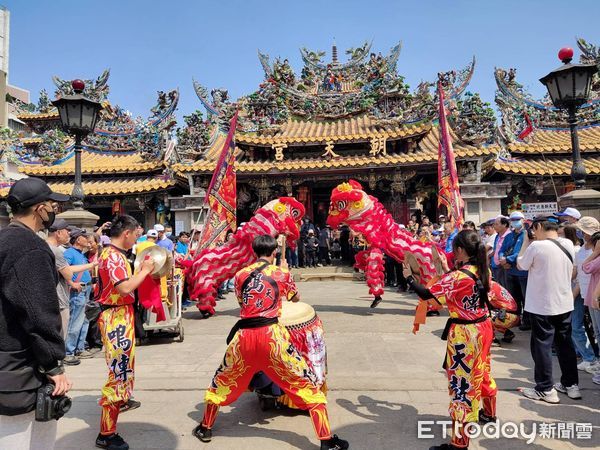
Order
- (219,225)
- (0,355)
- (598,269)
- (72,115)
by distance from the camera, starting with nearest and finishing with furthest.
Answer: (0,355), (598,269), (72,115), (219,225)

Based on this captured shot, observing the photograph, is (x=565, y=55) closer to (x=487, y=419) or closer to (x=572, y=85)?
(x=572, y=85)

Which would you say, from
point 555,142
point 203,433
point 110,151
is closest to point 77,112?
point 203,433

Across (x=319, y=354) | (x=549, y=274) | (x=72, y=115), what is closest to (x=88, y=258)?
(x=72, y=115)

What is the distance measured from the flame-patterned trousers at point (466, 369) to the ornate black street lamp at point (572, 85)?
5.16 meters

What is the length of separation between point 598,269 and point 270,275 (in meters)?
2.87

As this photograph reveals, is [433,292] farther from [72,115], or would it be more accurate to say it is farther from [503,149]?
[503,149]

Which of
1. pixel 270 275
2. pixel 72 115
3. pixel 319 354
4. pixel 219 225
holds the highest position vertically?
pixel 72 115

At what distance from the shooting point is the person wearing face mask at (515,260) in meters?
5.96

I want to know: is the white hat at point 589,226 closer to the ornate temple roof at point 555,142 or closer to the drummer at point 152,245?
the drummer at point 152,245

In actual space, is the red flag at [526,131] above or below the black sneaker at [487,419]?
above

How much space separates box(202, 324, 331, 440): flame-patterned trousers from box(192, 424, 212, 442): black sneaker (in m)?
0.25

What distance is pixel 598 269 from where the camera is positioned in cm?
358

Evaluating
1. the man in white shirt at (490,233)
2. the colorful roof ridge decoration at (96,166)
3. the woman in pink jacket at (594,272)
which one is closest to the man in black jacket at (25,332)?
the woman in pink jacket at (594,272)

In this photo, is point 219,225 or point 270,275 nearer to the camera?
point 270,275
